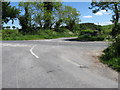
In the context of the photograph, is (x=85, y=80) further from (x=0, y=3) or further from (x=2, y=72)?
(x=0, y=3)

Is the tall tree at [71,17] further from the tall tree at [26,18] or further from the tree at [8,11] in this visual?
the tree at [8,11]

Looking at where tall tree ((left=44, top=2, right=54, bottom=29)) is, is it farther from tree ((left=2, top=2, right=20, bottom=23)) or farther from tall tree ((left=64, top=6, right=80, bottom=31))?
tree ((left=2, top=2, right=20, bottom=23))

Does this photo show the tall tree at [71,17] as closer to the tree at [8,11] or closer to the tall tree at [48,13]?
the tall tree at [48,13]

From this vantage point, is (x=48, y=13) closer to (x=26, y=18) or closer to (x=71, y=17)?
(x=26, y=18)

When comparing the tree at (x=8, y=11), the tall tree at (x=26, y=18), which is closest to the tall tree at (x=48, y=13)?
the tall tree at (x=26, y=18)

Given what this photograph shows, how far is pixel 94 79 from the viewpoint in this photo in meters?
6.14

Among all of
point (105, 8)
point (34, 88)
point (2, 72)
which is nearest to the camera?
point (34, 88)

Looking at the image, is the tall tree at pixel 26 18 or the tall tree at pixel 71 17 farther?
the tall tree at pixel 71 17

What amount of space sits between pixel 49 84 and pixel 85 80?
136 cm

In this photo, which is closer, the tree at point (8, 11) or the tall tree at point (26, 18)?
the tall tree at point (26, 18)

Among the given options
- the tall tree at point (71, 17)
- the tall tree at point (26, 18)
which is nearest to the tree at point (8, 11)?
the tall tree at point (26, 18)

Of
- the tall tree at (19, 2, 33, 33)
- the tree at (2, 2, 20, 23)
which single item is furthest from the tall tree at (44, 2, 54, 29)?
the tree at (2, 2, 20, 23)

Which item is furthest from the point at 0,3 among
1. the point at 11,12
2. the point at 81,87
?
the point at 81,87

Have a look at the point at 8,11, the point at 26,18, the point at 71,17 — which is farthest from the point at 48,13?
the point at 8,11
